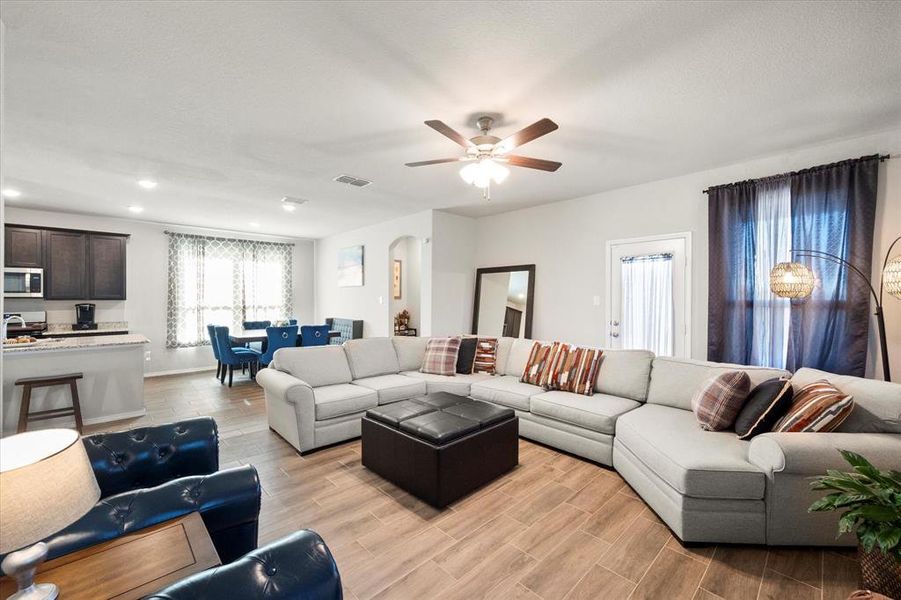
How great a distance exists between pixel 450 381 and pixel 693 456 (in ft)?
7.96

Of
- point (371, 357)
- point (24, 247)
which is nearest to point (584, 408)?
point (371, 357)

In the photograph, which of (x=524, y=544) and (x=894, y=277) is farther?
(x=894, y=277)

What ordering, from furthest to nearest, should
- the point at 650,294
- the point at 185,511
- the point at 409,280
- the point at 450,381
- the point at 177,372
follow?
the point at 409,280, the point at 177,372, the point at 650,294, the point at 450,381, the point at 185,511

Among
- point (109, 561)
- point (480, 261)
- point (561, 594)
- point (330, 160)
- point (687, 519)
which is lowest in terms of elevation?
point (561, 594)

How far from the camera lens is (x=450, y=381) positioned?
13.6 feet

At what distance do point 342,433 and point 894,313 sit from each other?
4729mm

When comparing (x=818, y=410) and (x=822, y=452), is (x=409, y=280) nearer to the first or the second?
(x=818, y=410)

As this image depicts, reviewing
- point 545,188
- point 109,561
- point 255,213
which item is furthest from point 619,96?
point 255,213

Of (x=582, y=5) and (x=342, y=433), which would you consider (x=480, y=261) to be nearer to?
(x=342, y=433)

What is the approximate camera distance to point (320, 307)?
8375mm

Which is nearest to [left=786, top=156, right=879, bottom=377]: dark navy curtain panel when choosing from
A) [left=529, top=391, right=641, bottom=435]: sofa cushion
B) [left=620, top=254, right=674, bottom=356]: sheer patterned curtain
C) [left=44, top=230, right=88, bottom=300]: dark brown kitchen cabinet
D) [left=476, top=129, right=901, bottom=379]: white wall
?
[left=476, top=129, right=901, bottom=379]: white wall

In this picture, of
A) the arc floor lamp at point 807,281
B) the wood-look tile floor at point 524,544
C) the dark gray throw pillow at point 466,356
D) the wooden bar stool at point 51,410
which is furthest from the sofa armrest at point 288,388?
the arc floor lamp at point 807,281

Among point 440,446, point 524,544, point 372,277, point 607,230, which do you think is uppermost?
point 607,230

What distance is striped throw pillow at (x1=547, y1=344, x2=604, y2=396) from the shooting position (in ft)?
11.6
